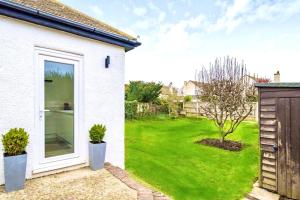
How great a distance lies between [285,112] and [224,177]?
3.06 meters

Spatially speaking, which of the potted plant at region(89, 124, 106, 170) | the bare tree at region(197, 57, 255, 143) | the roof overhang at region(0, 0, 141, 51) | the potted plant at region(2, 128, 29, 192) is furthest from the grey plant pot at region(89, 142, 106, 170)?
the bare tree at region(197, 57, 255, 143)

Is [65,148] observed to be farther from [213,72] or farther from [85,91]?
[213,72]

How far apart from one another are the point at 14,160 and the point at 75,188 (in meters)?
1.38

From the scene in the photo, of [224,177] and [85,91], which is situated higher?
[85,91]

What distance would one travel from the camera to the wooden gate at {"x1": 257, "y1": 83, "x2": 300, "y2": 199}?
6.54m

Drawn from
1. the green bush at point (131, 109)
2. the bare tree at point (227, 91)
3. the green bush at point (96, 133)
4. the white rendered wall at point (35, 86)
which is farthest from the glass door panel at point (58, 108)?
the green bush at point (131, 109)

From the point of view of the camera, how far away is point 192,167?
878 centimetres

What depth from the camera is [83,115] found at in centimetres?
629

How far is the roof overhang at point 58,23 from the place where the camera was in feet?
15.9

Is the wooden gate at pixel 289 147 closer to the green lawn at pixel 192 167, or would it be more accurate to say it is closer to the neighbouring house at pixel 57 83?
the green lawn at pixel 192 167

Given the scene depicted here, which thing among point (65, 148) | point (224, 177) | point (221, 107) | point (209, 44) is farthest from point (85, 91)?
point (209, 44)

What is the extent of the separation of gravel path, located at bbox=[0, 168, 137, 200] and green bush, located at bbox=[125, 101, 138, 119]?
1751 cm

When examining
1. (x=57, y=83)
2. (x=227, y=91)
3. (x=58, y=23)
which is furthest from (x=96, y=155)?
(x=227, y=91)

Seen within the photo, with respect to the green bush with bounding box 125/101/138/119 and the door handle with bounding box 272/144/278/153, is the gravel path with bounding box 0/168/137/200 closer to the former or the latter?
the door handle with bounding box 272/144/278/153
